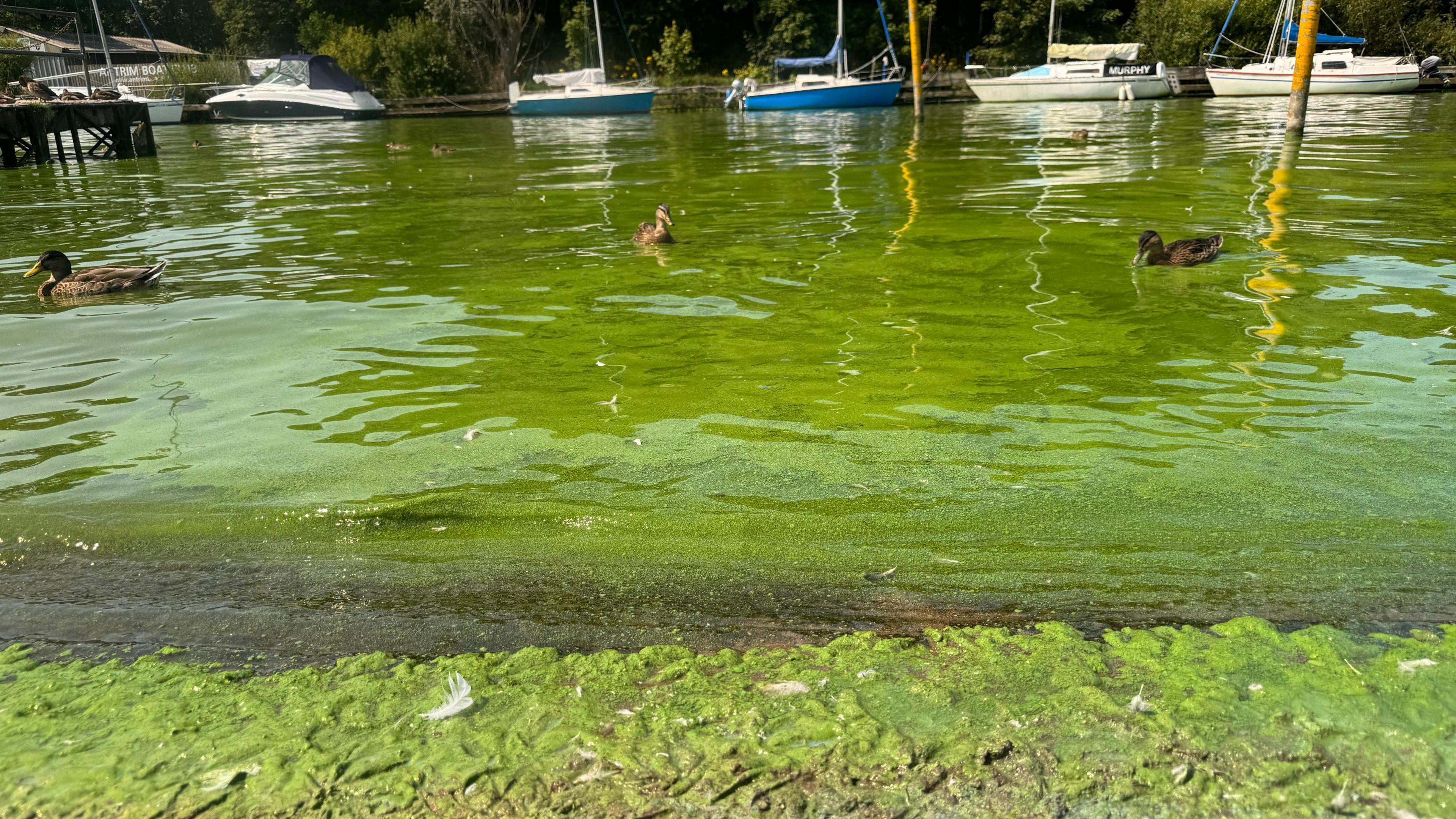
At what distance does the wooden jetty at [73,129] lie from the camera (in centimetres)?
2034

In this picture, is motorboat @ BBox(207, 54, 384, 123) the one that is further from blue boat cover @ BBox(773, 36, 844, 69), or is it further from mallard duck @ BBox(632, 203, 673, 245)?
mallard duck @ BBox(632, 203, 673, 245)

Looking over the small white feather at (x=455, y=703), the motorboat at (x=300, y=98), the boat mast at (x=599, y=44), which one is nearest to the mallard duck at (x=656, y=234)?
the small white feather at (x=455, y=703)

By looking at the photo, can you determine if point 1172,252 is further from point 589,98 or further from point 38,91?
point 589,98

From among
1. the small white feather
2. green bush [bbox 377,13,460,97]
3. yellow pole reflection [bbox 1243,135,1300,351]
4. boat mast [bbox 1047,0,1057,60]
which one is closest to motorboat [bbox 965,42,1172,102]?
boat mast [bbox 1047,0,1057,60]

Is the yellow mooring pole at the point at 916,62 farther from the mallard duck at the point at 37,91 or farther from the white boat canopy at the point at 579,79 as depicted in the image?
the mallard duck at the point at 37,91

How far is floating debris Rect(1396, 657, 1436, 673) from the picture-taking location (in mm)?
2980

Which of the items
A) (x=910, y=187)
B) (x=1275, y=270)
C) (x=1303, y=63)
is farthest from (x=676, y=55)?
(x=1275, y=270)

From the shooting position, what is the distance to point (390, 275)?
9.12 meters

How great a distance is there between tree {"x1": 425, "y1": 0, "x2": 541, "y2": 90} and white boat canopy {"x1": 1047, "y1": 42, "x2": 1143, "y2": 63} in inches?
895

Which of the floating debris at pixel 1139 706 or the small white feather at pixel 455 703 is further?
the small white feather at pixel 455 703

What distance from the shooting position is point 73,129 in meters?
21.3

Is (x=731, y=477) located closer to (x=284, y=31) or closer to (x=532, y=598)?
(x=532, y=598)

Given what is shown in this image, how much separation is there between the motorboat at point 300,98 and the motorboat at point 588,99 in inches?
249

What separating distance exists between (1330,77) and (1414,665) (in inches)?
1415
